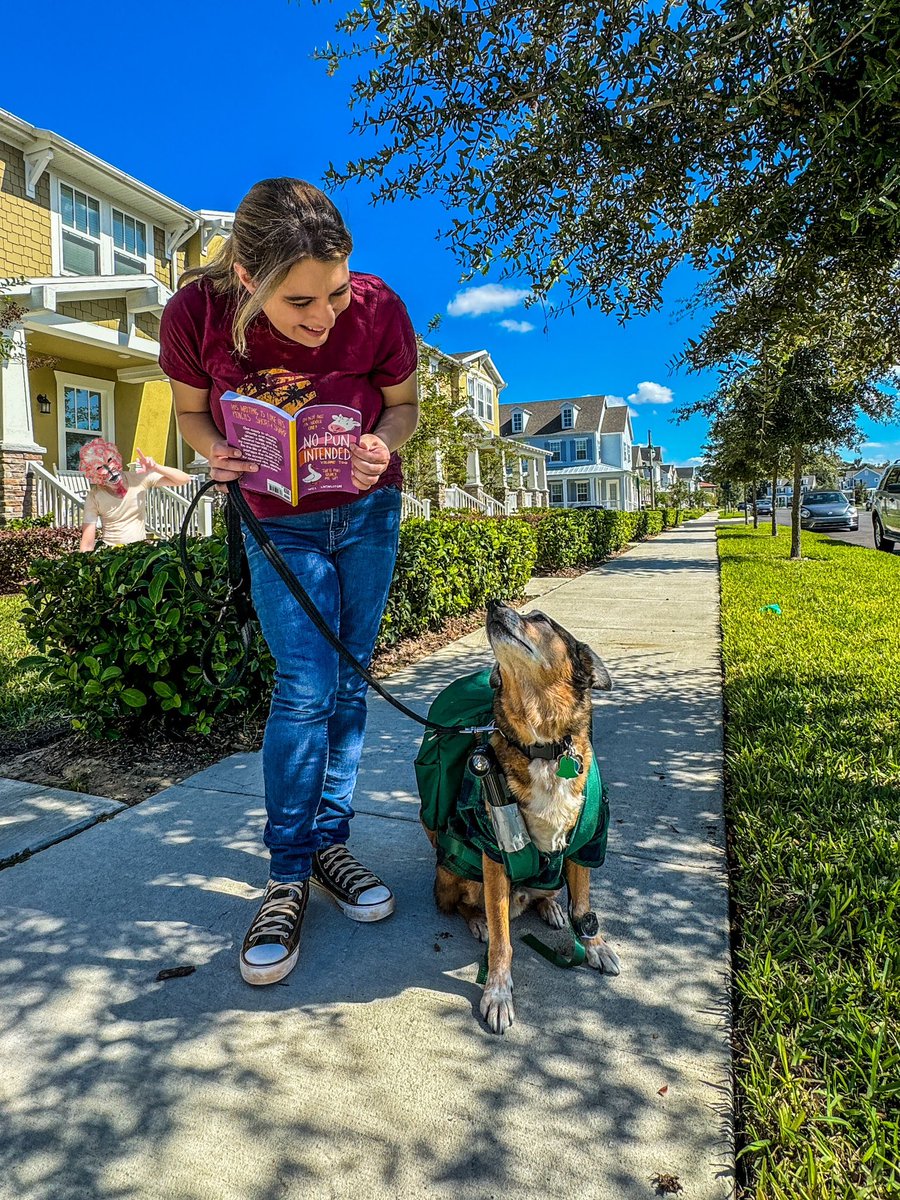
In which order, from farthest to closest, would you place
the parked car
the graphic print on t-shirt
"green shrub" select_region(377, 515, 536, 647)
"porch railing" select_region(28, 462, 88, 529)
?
the parked car
"porch railing" select_region(28, 462, 88, 529)
"green shrub" select_region(377, 515, 536, 647)
the graphic print on t-shirt

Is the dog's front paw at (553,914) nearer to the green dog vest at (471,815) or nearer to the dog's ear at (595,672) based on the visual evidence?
the green dog vest at (471,815)

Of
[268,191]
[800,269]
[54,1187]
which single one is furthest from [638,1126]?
[800,269]

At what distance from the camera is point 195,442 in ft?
7.15

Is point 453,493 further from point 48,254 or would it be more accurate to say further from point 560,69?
point 560,69

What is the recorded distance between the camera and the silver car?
1127 inches

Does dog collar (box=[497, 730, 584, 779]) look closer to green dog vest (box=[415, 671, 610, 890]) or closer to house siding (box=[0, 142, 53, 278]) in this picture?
green dog vest (box=[415, 671, 610, 890])

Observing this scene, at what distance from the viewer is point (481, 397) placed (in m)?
37.4

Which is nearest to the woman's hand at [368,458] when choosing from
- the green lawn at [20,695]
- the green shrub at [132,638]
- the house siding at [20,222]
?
the green shrub at [132,638]

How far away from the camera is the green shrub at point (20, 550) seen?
957 centimetres

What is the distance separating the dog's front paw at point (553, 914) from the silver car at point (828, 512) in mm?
30455

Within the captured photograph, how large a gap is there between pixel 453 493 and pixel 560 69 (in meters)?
16.0

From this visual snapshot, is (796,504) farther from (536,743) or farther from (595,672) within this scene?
(536,743)

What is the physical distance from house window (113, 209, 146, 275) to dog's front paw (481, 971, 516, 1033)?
645 inches

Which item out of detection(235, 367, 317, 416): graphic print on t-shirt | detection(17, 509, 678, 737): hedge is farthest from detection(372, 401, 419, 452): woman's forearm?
detection(17, 509, 678, 737): hedge
